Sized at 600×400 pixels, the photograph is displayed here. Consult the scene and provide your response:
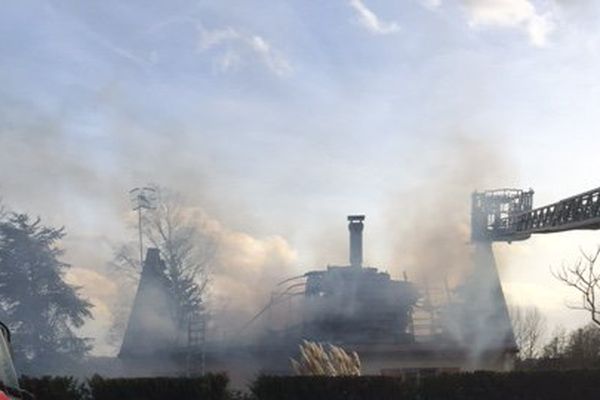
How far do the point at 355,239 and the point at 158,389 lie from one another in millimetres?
20255

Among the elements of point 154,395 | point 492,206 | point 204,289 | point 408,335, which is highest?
point 492,206

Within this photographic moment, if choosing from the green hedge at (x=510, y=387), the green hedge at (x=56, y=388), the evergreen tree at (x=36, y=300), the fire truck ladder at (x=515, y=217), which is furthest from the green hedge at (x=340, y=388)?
the evergreen tree at (x=36, y=300)

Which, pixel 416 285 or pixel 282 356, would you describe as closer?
pixel 282 356

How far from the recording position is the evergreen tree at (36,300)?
1581 inches

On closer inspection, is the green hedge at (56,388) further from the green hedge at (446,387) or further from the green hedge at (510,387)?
the green hedge at (510,387)

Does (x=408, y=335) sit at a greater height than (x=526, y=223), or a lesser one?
lesser

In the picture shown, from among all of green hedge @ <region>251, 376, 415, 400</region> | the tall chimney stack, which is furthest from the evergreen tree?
green hedge @ <region>251, 376, 415, 400</region>

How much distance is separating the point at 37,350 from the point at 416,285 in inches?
683

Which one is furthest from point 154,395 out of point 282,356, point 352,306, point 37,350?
point 37,350

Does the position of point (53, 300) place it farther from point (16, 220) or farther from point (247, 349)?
point (247, 349)

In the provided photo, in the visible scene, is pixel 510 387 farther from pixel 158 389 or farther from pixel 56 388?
pixel 56 388

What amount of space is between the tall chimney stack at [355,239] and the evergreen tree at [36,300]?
12972 mm

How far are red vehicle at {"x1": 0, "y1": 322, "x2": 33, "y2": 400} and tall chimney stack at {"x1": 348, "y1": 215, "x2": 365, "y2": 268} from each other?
34464mm

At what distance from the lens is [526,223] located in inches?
1634
